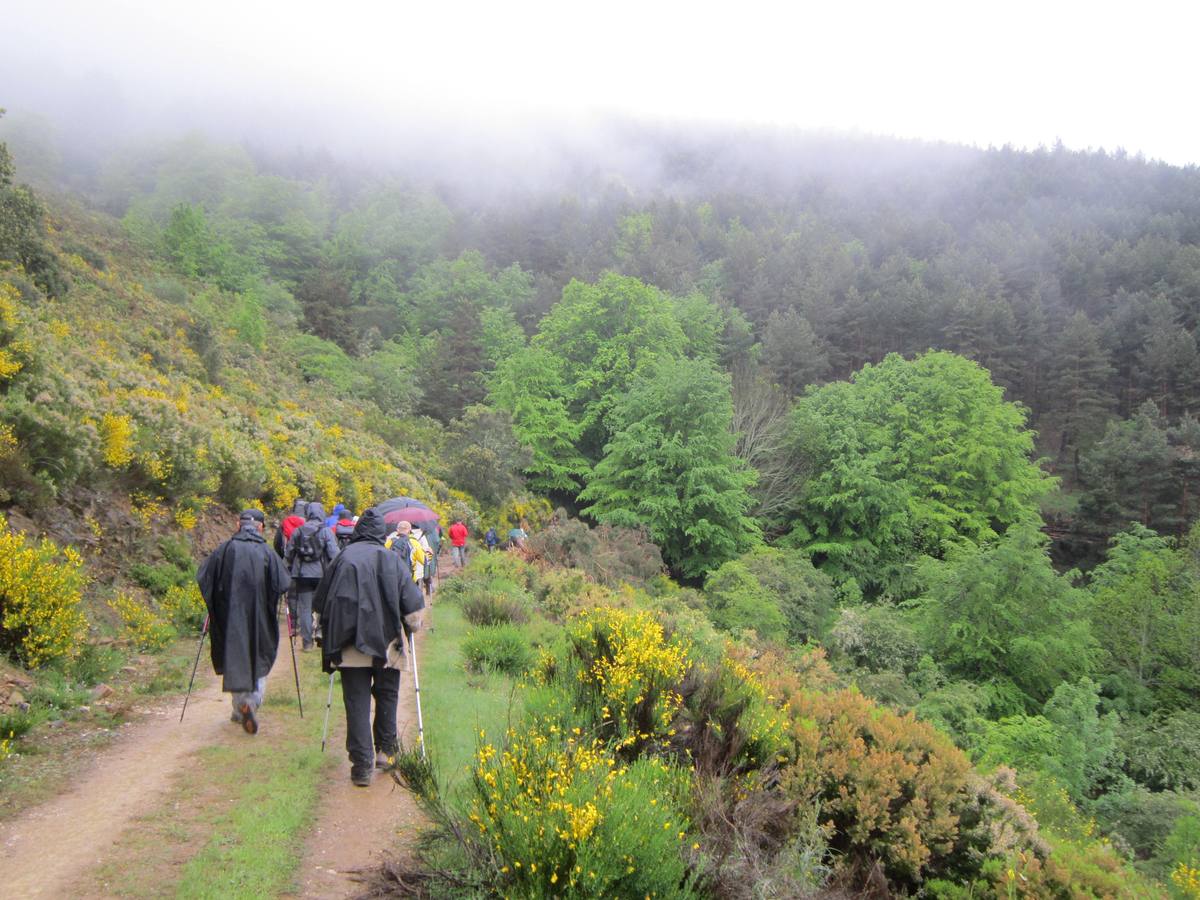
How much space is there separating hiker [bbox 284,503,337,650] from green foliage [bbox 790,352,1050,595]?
2675cm

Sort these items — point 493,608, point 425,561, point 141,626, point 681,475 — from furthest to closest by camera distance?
1. point 681,475
2. point 425,561
3. point 493,608
4. point 141,626

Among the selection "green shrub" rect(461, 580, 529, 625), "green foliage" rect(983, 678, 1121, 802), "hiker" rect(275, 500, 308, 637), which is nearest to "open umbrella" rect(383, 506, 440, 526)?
"green shrub" rect(461, 580, 529, 625)

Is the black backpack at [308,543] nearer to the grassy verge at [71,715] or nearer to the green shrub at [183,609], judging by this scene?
the grassy verge at [71,715]

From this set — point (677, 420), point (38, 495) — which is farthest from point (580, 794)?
point (677, 420)

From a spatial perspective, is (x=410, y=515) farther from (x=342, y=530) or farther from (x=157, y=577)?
(x=157, y=577)

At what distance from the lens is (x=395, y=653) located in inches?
202

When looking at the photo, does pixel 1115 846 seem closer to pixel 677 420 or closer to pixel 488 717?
pixel 488 717

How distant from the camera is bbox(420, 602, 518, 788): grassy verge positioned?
5457mm

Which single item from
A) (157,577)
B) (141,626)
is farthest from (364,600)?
(157,577)

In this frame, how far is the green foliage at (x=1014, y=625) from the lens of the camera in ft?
61.5

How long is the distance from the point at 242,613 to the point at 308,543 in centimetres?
273

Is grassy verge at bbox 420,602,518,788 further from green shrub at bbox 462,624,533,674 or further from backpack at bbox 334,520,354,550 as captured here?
backpack at bbox 334,520,354,550

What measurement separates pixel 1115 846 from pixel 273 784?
1032 centimetres

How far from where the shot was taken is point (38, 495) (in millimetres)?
8516
